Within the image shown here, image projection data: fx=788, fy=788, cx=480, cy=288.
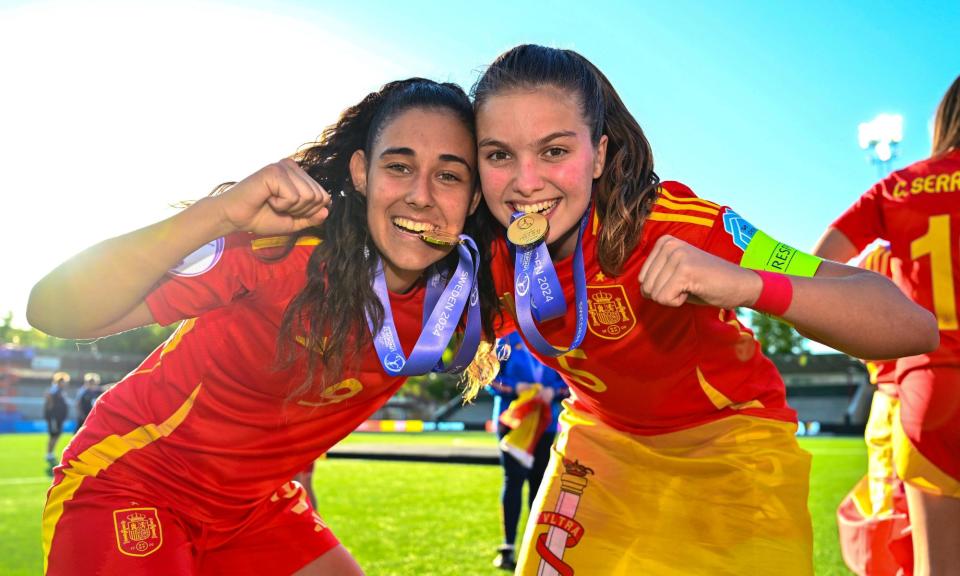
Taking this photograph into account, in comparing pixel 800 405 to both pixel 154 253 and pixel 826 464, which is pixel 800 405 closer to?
pixel 826 464

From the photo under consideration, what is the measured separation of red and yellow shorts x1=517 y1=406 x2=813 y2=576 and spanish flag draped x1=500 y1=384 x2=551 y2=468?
15.2 ft

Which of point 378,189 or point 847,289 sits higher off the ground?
point 378,189

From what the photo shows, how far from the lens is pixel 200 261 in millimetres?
2361

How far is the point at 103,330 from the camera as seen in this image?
2.32 meters

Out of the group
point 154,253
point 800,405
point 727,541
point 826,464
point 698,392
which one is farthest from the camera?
point 800,405

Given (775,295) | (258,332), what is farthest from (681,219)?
(258,332)

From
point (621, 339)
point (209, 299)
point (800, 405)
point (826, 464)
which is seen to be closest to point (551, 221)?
point (621, 339)

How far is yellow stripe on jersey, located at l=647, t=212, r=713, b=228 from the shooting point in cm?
244

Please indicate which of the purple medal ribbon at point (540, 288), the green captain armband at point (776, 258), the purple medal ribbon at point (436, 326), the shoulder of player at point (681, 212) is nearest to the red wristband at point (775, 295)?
the green captain armband at point (776, 258)

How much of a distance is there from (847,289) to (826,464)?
16.8m

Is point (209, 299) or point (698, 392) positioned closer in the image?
point (209, 299)

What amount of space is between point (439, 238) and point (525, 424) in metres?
5.24

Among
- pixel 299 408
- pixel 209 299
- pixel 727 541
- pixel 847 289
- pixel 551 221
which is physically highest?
pixel 551 221

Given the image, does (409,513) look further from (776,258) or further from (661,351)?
(776,258)
